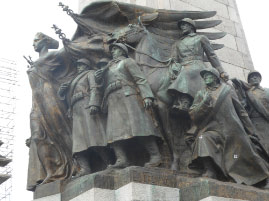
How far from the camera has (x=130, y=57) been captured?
9.69 meters

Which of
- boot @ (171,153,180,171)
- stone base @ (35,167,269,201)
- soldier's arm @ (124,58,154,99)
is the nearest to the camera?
stone base @ (35,167,269,201)

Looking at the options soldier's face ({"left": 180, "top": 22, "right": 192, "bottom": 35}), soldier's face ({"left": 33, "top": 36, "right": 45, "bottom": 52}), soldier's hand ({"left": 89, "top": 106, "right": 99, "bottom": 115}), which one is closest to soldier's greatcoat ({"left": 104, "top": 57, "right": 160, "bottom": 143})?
soldier's hand ({"left": 89, "top": 106, "right": 99, "bottom": 115})

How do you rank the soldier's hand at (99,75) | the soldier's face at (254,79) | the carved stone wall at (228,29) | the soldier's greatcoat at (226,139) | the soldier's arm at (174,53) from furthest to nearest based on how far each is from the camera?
the carved stone wall at (228,29)
the soldier's face at (254,79)
the soldier's arm at (174,53)
the soldier's hand at (99,75)
the soldier's greatcoat at (226,139)

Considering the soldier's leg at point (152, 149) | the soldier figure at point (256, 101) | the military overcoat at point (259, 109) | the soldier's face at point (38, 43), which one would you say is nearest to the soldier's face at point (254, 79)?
the soldier figure at point (256, 101)

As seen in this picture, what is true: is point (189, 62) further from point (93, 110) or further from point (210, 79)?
point (93, 110)

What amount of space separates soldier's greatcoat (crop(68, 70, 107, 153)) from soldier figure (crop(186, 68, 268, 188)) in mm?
1654

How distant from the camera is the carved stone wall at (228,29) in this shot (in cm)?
1123

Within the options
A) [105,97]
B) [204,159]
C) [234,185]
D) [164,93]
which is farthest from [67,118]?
[234,185]

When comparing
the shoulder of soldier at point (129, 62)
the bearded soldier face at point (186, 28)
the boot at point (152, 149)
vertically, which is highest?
the bearded soldier face at point (186, 28)

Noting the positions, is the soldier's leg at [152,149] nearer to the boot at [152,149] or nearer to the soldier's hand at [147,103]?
the boot at [152,149]

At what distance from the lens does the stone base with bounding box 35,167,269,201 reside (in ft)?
24.9

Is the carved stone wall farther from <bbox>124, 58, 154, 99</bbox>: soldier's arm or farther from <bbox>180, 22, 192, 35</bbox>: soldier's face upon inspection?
<bbox>124, 58, 154, 99</bbox>: soldier's arm

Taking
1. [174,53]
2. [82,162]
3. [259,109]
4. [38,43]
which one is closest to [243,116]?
[259,109]

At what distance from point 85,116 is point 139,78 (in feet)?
4.19
